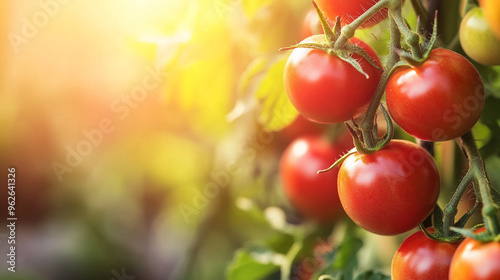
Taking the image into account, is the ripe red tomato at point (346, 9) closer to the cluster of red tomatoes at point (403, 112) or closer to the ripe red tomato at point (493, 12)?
the cluster of red tomatoes at point (403, 112)

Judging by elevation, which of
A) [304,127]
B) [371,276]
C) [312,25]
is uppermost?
[312,25]

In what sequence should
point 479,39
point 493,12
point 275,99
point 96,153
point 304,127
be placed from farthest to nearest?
point 96,153 < point 304,127 < point 275,99 < point 479,39 < point 493,12

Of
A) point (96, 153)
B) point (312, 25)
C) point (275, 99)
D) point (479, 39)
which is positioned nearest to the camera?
point (479, 39)

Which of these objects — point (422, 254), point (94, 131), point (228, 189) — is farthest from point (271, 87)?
point (94, 131)

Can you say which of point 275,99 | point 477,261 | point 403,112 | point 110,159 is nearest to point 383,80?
point 403,112

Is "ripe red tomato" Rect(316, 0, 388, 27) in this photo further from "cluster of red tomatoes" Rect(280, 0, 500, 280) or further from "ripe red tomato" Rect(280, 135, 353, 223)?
"ripe red tomato" Rect(280, 135, 353, 223)

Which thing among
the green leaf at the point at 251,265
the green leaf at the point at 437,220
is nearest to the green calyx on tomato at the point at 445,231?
the green leaf at the point at 437,220

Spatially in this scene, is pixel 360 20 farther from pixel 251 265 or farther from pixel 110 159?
pixel 110 159
